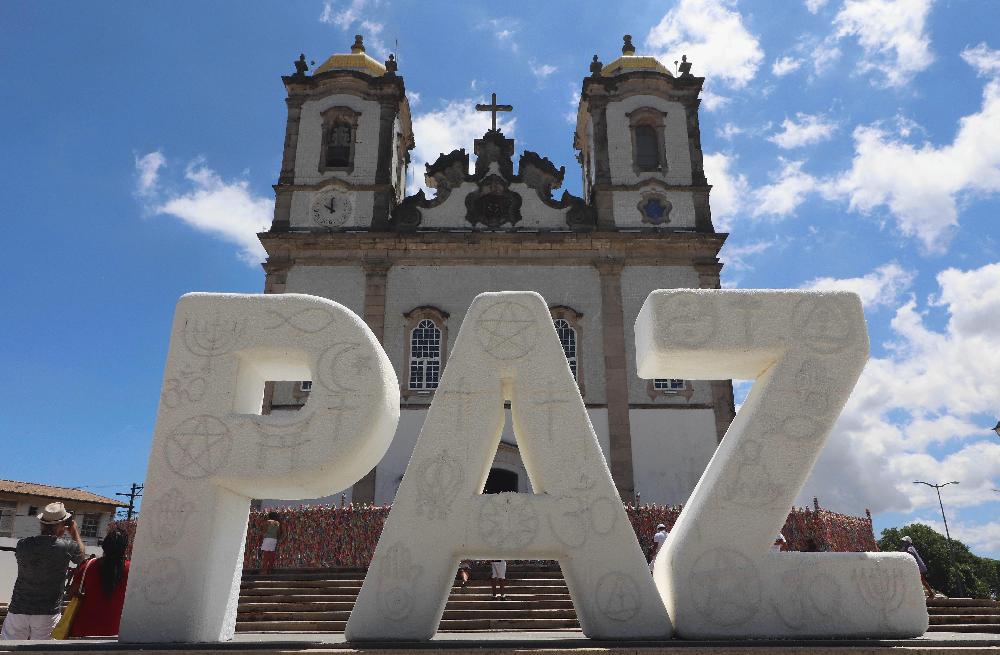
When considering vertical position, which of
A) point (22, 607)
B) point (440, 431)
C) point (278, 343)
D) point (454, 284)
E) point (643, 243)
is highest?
point (643, 243)

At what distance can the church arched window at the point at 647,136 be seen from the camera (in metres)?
19.5

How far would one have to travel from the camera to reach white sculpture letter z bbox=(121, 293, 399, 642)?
4.06 m

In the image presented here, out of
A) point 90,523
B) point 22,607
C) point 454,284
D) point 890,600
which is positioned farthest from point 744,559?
point 90,523

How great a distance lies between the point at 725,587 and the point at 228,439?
2995mm

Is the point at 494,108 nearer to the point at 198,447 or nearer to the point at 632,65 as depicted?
the point at 632,65

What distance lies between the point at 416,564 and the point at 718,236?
15363 millimetres

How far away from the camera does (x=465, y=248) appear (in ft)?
58.3

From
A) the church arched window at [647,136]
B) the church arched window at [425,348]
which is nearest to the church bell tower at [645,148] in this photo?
the church arched window at [647,136]

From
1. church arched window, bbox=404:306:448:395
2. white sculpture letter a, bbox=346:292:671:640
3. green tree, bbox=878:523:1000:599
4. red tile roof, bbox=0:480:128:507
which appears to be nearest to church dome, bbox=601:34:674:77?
church arched window, bbox=404:306:448:395

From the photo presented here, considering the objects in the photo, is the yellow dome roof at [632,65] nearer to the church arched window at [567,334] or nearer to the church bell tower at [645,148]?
the church bell tower at [645,148]

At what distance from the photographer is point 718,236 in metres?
17.7

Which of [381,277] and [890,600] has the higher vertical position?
[381,277]

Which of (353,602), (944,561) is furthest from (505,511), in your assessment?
(944,561)

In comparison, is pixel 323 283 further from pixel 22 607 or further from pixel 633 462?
pixel 22 607
